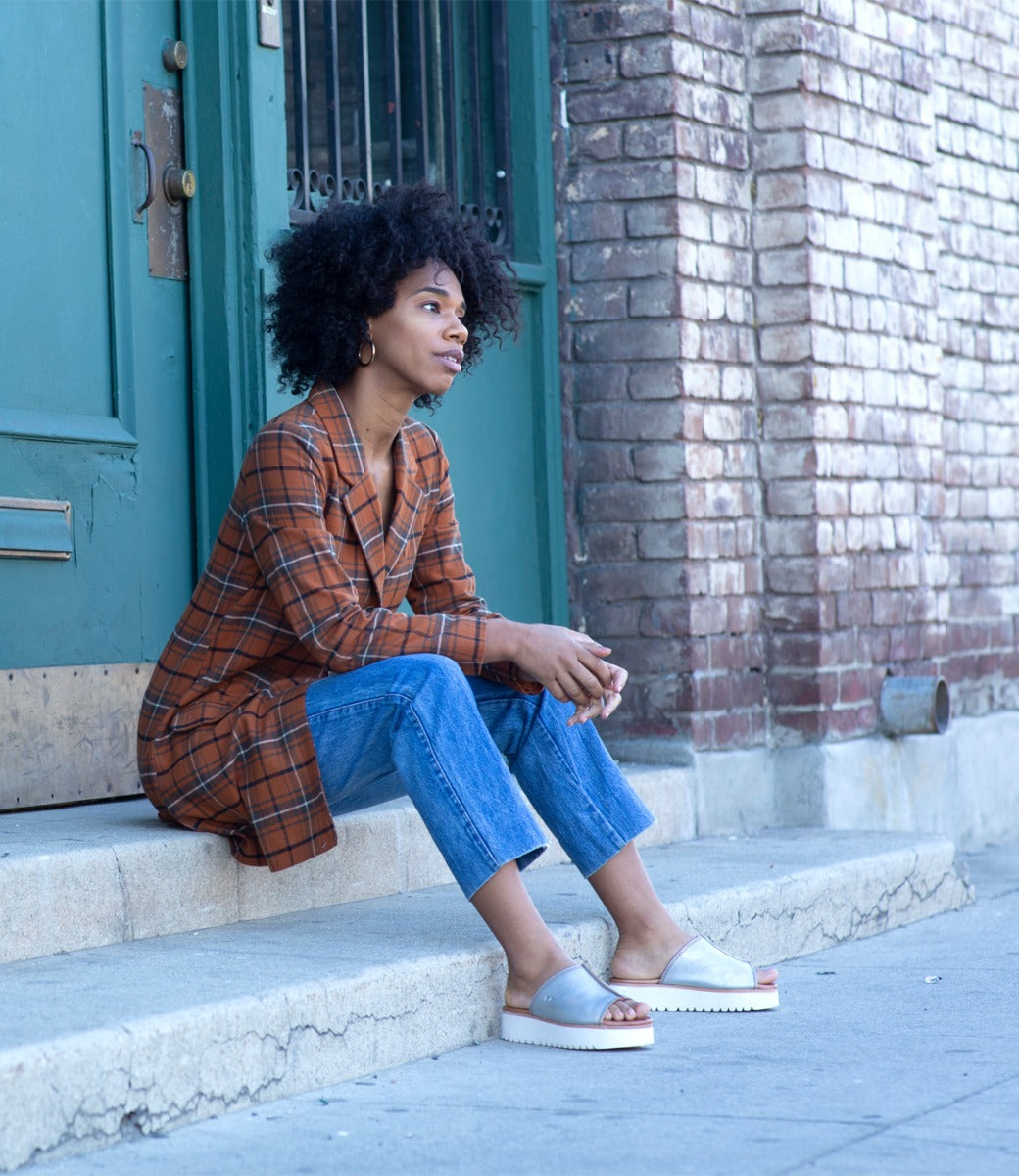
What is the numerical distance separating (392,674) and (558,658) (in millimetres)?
298

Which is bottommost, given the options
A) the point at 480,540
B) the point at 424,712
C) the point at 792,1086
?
the point at 792,1086

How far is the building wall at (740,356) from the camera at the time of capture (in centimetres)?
499

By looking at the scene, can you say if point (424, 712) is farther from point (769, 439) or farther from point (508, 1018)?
point (769, 439)

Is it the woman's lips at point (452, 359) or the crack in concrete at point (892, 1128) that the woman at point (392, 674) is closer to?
the woman's lips at point (452, 359)

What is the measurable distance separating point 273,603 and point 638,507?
1825 millimetres

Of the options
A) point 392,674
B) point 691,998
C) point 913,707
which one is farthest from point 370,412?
point 913,707

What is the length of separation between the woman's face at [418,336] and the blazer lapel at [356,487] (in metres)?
0.13

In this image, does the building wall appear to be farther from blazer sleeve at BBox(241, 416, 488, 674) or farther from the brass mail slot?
blazer sleeve at BBox(241, 416, 488, 674)

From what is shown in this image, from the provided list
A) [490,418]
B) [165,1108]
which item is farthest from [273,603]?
[490,418]

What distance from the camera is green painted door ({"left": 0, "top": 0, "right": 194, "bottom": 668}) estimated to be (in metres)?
3.85

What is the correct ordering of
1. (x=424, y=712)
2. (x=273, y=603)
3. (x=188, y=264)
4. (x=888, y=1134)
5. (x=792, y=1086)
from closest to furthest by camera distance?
1. (x=888, y=1134)
2. (x=792, y=1086)
3. (x=424, y=712)
4. (x=273, y=603)
5. (x=188, y=264)

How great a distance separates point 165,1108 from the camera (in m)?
2.60

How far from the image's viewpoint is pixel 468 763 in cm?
308

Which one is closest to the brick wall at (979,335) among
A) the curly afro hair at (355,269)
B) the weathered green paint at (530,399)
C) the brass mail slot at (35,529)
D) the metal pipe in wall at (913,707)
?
the metal pipe in wall at (913,707)
